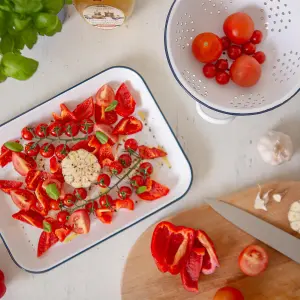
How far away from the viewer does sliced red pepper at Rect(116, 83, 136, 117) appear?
1.00 meters

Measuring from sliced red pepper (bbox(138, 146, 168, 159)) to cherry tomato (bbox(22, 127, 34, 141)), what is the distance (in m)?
0.22

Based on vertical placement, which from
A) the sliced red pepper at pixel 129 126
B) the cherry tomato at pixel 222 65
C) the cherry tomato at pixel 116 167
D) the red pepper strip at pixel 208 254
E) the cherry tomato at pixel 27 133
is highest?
the cherry tomato at pixel 222 65

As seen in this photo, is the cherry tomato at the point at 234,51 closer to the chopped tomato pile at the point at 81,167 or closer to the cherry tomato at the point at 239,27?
the cherry tomato at the point at 239,27

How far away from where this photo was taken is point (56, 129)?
0.98m

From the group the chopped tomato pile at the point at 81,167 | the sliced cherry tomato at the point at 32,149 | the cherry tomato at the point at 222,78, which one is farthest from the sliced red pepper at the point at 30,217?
the cherry tomato at the point at 222,78

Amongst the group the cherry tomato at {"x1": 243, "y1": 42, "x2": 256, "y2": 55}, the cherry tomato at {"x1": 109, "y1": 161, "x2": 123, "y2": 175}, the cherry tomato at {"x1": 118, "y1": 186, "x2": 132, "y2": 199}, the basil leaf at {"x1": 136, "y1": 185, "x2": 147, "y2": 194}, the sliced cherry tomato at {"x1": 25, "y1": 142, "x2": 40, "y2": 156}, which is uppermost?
the cherry tomato at {"x1": 243, "y1": 42, "x2": 256, "y2": 55}

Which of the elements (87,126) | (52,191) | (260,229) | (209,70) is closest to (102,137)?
(87,126)

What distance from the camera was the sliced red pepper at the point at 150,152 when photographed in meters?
0.99

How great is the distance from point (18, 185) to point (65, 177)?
0.10m

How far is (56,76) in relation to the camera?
Answer: 102 cm

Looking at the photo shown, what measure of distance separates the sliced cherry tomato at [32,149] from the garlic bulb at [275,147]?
447 millimetres

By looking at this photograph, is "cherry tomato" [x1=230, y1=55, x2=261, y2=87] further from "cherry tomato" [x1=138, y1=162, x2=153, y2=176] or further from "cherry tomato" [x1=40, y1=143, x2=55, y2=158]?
"cherry tomato" [x1=40, y1=143, x2=55, y2=158]

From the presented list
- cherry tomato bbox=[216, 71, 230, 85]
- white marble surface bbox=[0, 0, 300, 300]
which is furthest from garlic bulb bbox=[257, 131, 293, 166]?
cherry tomato bbox=[216, 71, 230, 85]

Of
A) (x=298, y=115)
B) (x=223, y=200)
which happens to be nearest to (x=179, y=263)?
(x=223, y=200)
